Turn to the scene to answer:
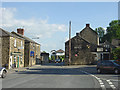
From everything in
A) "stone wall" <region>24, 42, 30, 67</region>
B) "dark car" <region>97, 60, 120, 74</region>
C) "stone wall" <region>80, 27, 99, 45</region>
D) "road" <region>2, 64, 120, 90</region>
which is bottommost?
"road" <region>2, 64, 120, 90</region>

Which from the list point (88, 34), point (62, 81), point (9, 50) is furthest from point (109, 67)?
point (88, 34)

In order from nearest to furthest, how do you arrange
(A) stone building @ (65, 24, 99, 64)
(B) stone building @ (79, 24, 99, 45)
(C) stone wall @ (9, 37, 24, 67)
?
1. (C) stone wall @ (9, 37, 24, 67)
2. (A) stone building @ (65, 24, 99, 64)
3. (B) stone building @ (79, 24, 99, 45)

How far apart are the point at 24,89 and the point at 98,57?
147 feet

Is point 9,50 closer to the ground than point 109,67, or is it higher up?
higher up

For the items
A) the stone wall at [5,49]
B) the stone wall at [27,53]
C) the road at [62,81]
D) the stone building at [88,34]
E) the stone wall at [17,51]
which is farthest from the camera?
the stone building at [88,34]

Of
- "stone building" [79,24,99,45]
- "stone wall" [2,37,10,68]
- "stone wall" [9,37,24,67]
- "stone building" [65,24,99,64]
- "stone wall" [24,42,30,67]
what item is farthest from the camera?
"stone building" [79,24,99,45]

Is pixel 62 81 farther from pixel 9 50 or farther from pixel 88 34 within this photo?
pixel 88 34

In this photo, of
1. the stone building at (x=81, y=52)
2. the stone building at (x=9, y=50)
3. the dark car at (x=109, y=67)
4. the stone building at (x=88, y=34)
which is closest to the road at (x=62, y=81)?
the dark car at (x=109, y=67)

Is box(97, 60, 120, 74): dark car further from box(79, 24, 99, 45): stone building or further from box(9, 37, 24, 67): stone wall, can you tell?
box(79, 24, 99, 45): stone building

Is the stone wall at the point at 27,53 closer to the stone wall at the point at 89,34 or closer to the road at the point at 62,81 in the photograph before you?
the stone wall at the point at 89,34

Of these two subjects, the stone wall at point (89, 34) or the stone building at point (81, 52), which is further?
the stone wall at point (89, 34)

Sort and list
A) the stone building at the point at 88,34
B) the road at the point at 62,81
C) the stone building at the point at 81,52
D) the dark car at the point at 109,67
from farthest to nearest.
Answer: the stone building at the point at 88,34
the stone building at the point at 81,52
the dark car at the point at 109,67
the road at the point at 62,81

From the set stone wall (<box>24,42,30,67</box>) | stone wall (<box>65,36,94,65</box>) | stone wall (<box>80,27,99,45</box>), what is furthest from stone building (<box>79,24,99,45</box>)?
stone wall (<box>24,42,30,67</box>)

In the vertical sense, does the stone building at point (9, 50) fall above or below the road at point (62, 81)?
above
